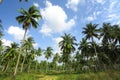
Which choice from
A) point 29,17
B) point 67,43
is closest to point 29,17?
point 29,17

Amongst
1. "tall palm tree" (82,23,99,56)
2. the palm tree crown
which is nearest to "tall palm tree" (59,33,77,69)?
"tall palm tree" (82,23,99,56)

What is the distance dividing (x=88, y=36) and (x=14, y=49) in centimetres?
3071

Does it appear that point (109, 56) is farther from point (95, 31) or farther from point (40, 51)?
point (40, 51)

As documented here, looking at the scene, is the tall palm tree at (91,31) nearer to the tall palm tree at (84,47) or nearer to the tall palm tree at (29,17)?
the tall palm tree at (84,47)

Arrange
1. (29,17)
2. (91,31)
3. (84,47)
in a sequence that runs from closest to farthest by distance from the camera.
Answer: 1. (29,17)
2. (91,31)
3. (84,47)

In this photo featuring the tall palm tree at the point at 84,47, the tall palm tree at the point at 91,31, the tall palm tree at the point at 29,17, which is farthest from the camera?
the tall palm tree at the point at 84,47

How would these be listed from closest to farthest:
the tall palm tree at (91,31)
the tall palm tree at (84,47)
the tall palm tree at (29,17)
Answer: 1. the tall palm tree at (29,17)
2. the tall palm tree at (91,31)
3. the tall palm tree at (84,47)

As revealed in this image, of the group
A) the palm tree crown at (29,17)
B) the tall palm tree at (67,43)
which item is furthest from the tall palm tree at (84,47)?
the palm tree crown at (29,17)

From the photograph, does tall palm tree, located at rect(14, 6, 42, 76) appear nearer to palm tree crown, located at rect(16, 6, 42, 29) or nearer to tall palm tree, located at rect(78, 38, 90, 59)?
palm tree crown, located at rect(16, 6, 42, 29)

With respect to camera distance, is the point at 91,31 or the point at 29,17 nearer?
the point at 29,17

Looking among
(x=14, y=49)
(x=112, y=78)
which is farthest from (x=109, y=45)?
(x=112, y=78)

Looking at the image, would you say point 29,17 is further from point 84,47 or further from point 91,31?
point 84,47

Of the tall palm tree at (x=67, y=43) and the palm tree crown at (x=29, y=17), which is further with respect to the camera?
the tall palm tree at (x=67, y=43)

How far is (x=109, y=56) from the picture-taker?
66.8 m
